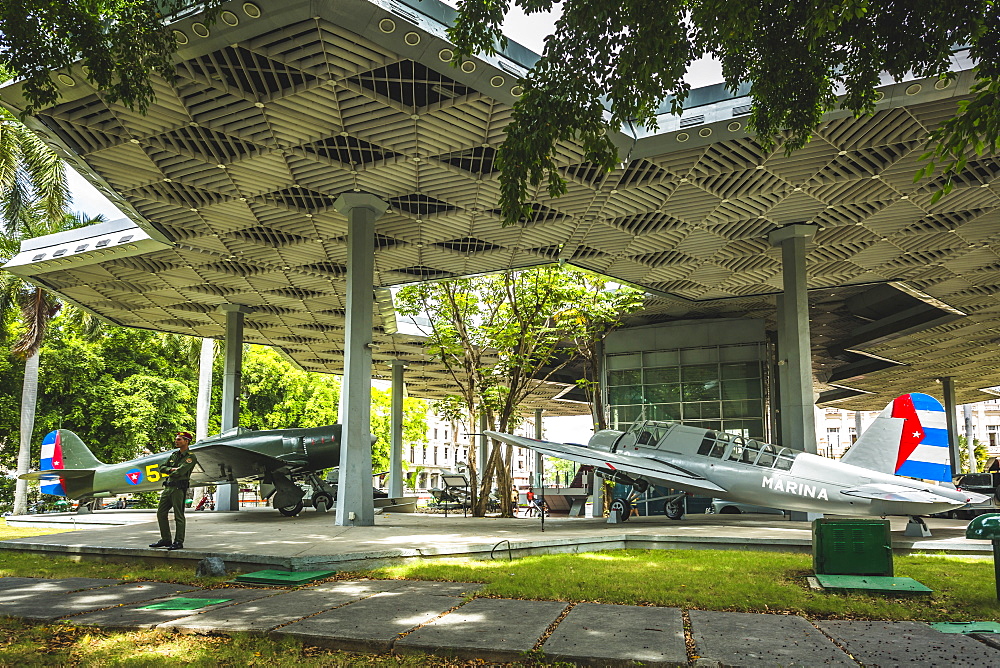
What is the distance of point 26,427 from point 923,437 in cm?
3192

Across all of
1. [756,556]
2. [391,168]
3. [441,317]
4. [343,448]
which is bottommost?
[756,556]

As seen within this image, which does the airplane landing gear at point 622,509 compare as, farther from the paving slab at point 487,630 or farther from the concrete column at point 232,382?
the concrete column at point 232,382

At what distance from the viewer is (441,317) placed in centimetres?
2533

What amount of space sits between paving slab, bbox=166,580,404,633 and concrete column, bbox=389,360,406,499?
25.1 metres

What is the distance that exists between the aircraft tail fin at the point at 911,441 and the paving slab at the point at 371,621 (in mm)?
10495

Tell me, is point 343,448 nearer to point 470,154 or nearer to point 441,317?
point 470,154

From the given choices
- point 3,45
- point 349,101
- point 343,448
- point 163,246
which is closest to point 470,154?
point 349,101

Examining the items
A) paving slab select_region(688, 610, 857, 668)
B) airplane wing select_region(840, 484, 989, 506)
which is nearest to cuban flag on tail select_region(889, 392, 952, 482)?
airplane wing select_region(840, 484, 989, 506)

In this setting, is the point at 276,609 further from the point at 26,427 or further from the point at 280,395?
the point at 280,395

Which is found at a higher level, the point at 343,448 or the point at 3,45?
the point at 3,45

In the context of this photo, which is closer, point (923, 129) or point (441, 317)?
point (923, 129)

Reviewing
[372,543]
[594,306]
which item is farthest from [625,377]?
[372,543]

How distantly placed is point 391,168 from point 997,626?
13.3m

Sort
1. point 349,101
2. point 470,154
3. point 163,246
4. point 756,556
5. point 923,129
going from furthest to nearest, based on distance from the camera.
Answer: point 163,246, point 470,154, point 923,129, point 349,101, point 756,556
